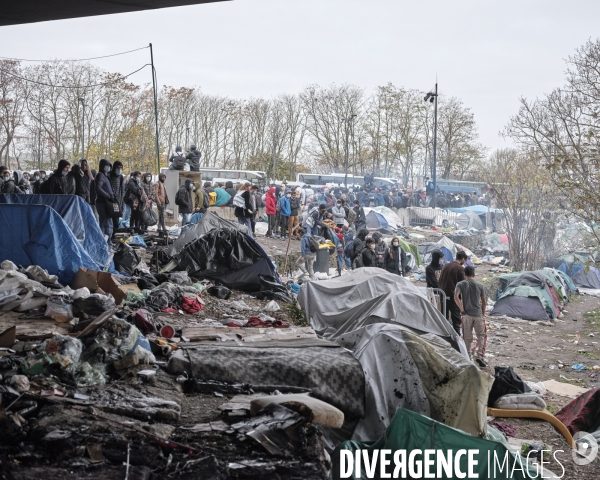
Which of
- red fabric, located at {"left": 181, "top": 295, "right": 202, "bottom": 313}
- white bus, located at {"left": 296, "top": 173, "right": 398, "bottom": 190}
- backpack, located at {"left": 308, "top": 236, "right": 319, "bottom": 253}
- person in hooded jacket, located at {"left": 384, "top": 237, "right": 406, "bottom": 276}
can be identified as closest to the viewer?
red fabric, located at {"left": 181, "top": 295, "right": 202, "bottom": 313}

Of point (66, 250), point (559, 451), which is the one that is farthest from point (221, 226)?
point (559, 451)

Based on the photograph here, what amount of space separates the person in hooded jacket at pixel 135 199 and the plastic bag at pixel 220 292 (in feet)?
15.0

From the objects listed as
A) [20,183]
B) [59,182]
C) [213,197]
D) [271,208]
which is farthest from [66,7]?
[213,197]

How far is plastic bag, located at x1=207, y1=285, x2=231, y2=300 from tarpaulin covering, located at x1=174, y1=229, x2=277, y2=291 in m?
0.92

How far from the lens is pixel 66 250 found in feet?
32.8

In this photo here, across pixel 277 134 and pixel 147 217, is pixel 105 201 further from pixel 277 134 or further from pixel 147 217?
pixel 277 134

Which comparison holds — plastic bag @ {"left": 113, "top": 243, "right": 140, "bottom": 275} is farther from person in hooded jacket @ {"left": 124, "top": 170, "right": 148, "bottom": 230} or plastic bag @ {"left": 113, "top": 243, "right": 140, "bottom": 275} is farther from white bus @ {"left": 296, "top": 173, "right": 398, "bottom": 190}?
white bus @ {"left": 296, "top": 173, "right": 398, "bottom": 190}

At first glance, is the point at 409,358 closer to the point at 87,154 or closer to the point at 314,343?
the point at 314,343

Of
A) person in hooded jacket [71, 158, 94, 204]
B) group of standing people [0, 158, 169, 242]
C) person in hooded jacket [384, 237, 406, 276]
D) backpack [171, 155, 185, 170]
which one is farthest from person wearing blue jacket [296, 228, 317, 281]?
backpack [171, 155, 185, 170]

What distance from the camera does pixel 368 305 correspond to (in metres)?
10.5

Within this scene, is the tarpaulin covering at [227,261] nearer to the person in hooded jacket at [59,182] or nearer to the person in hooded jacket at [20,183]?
the person in hooded jacket at [59,182]

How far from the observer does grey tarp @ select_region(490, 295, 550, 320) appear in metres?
17.9

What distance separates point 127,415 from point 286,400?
1225 millimetres

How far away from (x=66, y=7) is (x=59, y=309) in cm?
381
